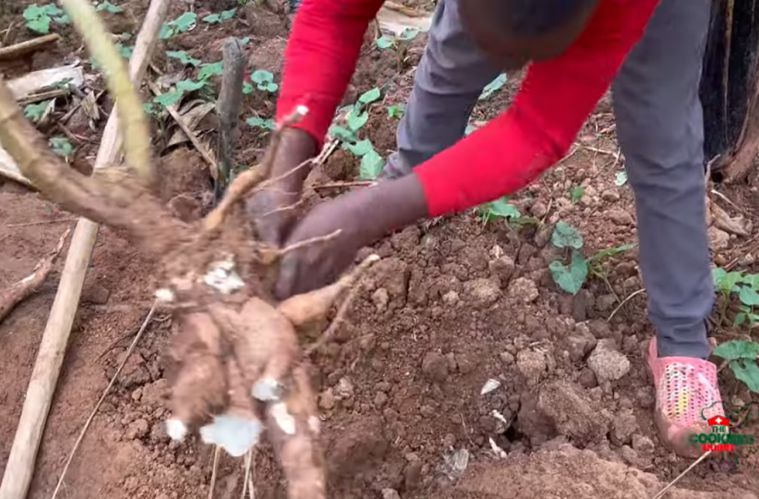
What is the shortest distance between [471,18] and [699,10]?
1.72 ft

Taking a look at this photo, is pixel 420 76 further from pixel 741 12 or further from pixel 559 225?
pixel 741 12

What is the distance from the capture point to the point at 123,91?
3.67ft

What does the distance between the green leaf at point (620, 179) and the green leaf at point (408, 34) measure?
29.2 inches

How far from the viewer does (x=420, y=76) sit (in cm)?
167

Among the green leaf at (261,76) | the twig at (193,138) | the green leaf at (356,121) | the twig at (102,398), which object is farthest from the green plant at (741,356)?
the green leaf at (261,76)

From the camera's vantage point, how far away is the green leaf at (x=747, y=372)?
1506 millimetres

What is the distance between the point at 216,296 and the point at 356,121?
956 millimetres

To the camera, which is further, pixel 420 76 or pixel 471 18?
pixel 420 76

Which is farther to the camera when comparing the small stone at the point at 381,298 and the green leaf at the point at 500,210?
the green leaf at the point at 500,210

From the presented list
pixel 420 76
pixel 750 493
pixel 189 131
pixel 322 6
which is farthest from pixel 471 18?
pixel 189 131

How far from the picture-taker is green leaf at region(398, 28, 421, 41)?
237 centimetres

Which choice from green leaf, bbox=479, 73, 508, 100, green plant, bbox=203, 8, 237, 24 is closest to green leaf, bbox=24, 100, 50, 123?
green plant, bbox=203, 8, 237, 24

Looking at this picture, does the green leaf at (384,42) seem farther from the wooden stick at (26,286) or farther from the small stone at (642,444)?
the small stone at (642,444)

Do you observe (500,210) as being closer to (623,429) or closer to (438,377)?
(438,377)
